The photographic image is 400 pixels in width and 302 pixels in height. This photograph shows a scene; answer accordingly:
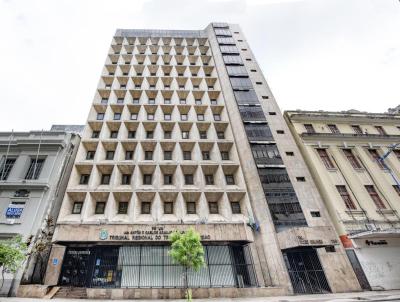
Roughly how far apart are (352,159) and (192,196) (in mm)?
20862

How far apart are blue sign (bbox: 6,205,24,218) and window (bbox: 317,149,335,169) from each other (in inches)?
1294

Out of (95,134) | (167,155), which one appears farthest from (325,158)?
(95,134)

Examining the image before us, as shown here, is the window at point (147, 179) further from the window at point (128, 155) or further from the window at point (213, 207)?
the window at point (213, 207)

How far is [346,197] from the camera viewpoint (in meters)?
22.1

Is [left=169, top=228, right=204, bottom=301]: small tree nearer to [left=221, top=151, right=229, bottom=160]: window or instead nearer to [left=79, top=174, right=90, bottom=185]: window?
[left=221, top=151, right=229, bottom=160]: window

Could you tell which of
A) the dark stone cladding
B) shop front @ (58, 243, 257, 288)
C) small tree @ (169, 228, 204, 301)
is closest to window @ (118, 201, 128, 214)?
shop front @ (58, 243, 257, 288)

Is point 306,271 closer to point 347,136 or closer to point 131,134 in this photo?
point 347,136

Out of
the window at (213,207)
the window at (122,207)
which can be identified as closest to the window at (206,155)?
the window at (213,207)

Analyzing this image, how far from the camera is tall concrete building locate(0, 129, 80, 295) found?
1789 cm

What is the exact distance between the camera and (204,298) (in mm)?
15578

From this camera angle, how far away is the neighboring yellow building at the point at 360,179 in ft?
61.8

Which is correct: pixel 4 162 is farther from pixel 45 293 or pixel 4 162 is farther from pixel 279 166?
pixel 279 166

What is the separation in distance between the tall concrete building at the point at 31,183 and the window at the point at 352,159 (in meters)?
34.3

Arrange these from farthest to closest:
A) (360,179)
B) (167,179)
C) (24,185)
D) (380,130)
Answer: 1. (380,130)
2. (167,179)
3. (360,179)
4. (24,185)
